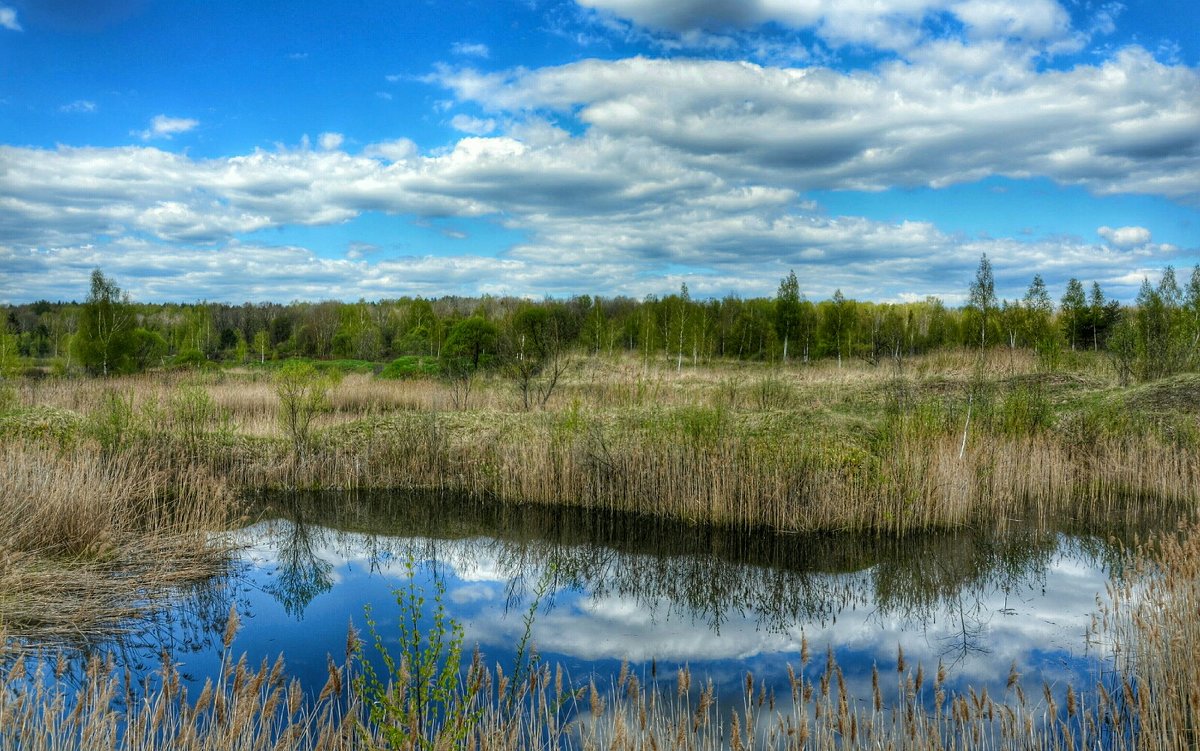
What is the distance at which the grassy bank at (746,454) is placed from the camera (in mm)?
10609

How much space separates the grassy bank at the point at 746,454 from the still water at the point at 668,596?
0.53 metres

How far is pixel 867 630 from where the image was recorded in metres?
7.36

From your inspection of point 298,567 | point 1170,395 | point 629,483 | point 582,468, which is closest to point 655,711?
point 298,567

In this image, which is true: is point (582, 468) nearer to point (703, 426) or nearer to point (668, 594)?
point (703, 426)

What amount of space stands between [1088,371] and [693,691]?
67.1 ft

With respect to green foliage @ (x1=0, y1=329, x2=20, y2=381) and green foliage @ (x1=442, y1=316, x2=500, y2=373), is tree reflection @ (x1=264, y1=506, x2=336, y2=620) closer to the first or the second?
green foliage @ (x1=442, y1=316, x2=500, y2=373)

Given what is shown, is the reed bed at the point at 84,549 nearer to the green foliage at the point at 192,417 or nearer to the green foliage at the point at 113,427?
the green foliage at the point at 113,427

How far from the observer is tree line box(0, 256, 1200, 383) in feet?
67.3

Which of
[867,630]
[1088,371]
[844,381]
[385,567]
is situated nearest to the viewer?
[867,630]

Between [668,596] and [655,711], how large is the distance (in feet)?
15.0

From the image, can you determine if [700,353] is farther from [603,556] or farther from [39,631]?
[39,631]

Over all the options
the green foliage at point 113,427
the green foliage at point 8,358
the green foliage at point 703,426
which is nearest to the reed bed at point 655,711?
the green foliage at point 703,426

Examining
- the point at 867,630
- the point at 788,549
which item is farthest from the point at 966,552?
the point at 867,630

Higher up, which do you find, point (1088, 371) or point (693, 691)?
point (1088, 371)
